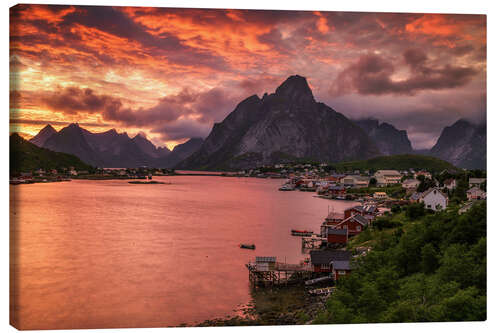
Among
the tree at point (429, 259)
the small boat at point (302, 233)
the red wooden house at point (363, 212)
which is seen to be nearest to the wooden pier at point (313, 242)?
the small boat at point (302, 233)

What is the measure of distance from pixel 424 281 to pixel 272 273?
477cm

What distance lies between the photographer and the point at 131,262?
36.2ft

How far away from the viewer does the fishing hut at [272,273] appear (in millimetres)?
10031

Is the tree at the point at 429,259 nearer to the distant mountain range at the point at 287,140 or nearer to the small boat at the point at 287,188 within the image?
the small boat at the point at 287,188

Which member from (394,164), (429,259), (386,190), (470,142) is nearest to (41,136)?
(429,259)

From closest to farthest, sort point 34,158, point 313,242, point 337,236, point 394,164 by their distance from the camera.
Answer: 1. point 337,236
2. point 313,242
3. point 34,158
4. point 394,164

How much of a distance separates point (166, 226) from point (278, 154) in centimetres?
8260

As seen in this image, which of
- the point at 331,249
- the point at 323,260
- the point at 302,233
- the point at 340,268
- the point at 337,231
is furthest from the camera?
the point at 302,233

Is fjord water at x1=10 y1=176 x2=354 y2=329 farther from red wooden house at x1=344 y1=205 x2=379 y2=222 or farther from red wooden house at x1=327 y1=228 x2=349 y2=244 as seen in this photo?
red wooden house at x1=344 y1=205 x2=379 y2=222

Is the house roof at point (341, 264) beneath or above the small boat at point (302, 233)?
above

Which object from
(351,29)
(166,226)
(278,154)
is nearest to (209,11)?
(351,29)

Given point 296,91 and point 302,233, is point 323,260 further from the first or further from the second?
point 296,91

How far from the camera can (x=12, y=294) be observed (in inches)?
206

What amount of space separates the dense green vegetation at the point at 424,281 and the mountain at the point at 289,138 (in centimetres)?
8065
